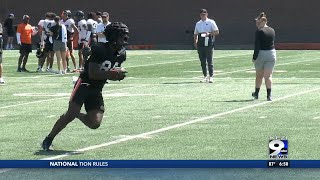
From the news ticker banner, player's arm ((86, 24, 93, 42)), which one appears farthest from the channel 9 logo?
player's arm ((86, 24, 93, 42))

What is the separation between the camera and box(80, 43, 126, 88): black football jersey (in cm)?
1219

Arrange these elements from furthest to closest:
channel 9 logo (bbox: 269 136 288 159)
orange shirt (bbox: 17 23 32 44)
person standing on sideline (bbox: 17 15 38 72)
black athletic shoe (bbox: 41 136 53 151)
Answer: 1. orange shirt (bbox: 17 23 32 44)
2. person standing on sideline (bbox: 17 15 38 72)
3. black athletic shoe (bbox: 41 136 53 151)
4. channel 9 logo (bbox: 269 136 288 159)

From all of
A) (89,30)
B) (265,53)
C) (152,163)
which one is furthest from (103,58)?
Answer: (89,30)

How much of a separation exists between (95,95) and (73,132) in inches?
98.2

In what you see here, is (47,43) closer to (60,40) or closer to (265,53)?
(60,40)

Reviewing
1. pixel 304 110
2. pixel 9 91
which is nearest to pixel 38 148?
pixel 304 110

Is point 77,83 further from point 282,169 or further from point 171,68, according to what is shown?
point 171,68

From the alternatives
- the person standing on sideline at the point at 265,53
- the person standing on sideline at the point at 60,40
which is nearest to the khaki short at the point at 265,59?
the person standing on sideline at the point at 265,53

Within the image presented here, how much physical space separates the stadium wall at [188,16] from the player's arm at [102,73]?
151 ft

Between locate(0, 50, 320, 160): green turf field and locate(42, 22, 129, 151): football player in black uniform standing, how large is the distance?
45 centimetres

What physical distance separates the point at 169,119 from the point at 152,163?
5.62 meters

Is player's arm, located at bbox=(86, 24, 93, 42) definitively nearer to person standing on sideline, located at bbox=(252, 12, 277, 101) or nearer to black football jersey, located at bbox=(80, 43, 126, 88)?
person standing on sideline, located at bbox=(252, 12, 277, 101)

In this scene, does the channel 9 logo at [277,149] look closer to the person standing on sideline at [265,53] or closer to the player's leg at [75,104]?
the player's leg at [75,104]

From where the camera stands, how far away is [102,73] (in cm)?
1203
